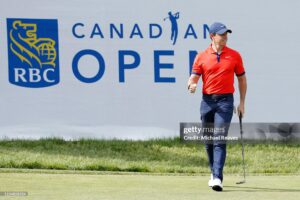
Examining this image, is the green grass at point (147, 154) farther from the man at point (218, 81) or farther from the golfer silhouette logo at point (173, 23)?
the man at point (218, 81)

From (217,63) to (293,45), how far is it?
4759 millimetres

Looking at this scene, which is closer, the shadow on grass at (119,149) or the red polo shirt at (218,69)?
the red polo shirt at (218,69)

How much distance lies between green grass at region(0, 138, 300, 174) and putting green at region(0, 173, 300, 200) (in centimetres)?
189

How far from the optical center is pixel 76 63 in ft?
39.0

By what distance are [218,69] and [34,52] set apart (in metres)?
4.81

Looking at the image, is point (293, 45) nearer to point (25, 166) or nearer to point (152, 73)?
point (152, 73)

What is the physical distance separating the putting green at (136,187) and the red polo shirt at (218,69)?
34.7 inches

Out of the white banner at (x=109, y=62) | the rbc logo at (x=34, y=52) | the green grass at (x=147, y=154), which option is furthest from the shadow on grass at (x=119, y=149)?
the rbc logo at (x=34, y=52)

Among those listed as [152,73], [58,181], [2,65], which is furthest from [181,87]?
[58,181]

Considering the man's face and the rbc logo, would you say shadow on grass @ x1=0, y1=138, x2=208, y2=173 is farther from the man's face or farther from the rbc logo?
the man's face

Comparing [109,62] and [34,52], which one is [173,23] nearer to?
[109,62]

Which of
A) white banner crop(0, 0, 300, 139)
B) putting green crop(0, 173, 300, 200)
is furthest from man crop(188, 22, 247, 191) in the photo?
white banner crop(0, 0, 300, 139)

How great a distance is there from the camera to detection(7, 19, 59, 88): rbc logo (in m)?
11.9

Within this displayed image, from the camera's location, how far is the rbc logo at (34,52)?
11.9 m
